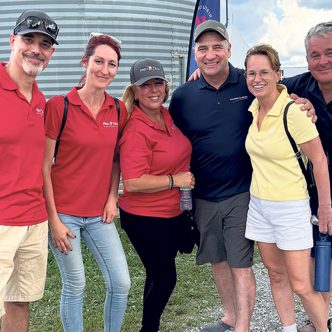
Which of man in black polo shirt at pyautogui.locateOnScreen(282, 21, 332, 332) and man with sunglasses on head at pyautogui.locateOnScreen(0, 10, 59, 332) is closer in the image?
man with sunglasses on head at pyautogui.locateOnScreen(0, 10, 59, 332)

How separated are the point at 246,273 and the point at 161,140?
127 centimetres

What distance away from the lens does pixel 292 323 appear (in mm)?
3879

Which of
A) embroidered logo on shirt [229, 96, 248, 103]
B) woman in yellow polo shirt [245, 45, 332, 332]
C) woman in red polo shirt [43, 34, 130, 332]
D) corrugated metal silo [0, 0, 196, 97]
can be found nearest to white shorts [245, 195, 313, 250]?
woman in yellow polo shirt [245, 45, 332, 332]

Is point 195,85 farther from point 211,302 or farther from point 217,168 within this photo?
point 211,302

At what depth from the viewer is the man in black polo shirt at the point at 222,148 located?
382cm

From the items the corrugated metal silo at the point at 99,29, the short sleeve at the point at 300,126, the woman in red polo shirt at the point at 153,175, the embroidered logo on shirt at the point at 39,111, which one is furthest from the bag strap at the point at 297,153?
the corrugated metal silo at the point at 99,29

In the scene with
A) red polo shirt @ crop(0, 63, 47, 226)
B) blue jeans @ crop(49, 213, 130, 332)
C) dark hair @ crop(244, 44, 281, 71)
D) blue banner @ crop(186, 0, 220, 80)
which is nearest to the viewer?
red polo shirt @ crop(0, 63, 47, 226)

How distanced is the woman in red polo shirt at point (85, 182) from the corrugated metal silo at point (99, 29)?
4.90m

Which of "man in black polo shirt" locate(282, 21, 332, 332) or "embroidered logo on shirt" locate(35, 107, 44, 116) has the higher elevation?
"man in black polo shirt" locate(282, 21, 332, 332)

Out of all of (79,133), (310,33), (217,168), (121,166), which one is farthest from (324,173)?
(79,133)

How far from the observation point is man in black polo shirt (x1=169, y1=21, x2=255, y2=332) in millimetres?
3818

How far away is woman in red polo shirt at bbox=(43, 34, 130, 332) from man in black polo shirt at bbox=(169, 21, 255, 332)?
693 mm

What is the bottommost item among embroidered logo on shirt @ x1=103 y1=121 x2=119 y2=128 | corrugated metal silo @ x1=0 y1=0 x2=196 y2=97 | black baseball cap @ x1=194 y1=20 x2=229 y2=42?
embroidered logo on shirt @ x1=103 y1=121 x2=119 y2=128

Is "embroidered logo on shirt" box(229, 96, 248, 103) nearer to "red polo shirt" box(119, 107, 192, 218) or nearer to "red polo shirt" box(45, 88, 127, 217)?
"red polo shirt" box(119, 107, 192, 218)
